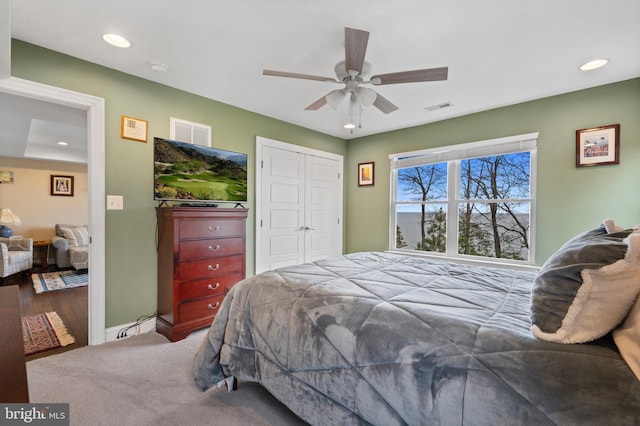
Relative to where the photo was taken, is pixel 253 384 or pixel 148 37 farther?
pixel 148 37

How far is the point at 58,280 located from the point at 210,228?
391cm

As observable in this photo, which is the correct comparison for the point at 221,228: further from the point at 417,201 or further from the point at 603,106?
the point at 603,106

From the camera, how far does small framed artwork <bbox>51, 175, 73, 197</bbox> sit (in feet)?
21.5

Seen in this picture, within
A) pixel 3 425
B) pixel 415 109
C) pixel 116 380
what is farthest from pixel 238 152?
pixel 3 425

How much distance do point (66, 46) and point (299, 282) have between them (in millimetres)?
2678

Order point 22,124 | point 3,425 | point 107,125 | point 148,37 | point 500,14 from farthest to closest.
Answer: point 22,124, point 107,125, point 148,37, point 500,14, point 3,425

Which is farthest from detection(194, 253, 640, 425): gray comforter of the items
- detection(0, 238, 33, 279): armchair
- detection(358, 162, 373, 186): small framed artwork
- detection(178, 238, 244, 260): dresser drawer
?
detection(0, 238, 33, 279): armchair

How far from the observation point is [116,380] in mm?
1997

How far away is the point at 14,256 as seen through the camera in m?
4.71

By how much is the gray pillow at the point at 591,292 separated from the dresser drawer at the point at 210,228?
8.60ft

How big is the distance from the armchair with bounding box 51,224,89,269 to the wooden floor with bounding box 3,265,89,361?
0.82 metres

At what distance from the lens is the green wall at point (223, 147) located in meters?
2.61

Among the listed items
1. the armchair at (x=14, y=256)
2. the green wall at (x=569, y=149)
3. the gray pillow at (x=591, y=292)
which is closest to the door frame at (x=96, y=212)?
the gray pillow at (x=591, y=292)

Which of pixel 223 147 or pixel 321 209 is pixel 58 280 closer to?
pixel 223 147
